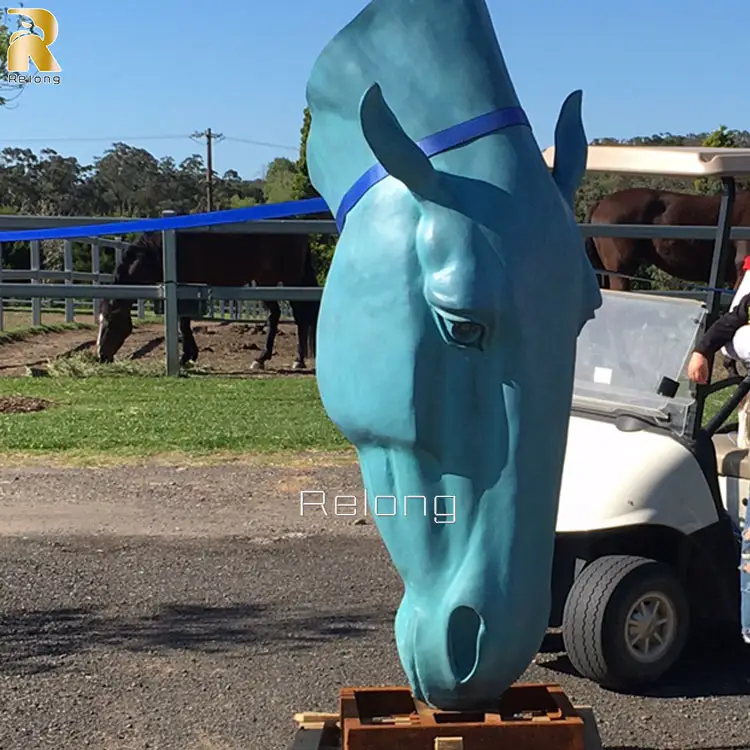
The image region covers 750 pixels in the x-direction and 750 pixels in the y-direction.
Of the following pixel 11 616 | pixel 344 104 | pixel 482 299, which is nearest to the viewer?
pixel 482 299

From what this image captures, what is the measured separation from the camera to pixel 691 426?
11.8ft

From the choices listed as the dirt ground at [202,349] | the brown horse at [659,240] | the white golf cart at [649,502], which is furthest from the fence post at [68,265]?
the white golf cart at [649,502]

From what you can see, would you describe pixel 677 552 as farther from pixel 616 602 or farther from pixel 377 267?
pixel 377 267

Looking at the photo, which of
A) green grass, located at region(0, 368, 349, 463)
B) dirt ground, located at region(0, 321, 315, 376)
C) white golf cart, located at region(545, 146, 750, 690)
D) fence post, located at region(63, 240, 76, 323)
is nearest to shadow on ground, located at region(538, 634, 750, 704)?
white golf cart, located at region(545, 146, 750, 690)

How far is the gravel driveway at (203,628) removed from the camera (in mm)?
3172

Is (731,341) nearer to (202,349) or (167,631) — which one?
(167,631)

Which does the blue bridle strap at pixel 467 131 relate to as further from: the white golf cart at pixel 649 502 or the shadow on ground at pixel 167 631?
the shadow on ground at pixel 167 631

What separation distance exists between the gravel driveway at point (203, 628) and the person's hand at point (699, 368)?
1.14 meters

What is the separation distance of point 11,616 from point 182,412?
3962 millimetres

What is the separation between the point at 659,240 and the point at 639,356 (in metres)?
7.07

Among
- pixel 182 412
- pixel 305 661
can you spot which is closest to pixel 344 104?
pixel 305 661

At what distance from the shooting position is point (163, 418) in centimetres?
782

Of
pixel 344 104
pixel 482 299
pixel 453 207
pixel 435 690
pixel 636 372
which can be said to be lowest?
pixel 435 690

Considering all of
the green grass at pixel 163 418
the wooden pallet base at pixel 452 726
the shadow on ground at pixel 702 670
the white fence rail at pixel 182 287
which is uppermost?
the white fence rail at pixel 182 287
